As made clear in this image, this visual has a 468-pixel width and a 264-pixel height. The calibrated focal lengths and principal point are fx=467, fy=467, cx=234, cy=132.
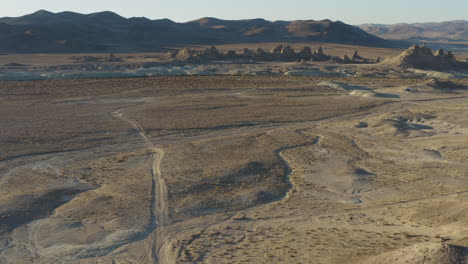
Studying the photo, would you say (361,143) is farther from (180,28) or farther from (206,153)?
(180,28)

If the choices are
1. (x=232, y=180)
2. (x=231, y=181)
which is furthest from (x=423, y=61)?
(x=231, y=181)

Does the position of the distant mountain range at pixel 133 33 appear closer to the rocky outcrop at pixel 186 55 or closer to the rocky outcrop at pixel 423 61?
the rocky outcrop at pixel 186 55

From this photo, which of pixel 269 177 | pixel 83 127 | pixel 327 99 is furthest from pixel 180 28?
pixel 269 177

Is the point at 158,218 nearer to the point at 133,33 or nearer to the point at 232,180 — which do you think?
the point at 232,180

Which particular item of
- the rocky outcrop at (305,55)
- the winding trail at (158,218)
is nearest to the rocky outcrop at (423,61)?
the rocky outcrop at (305,55)

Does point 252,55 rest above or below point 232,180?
above

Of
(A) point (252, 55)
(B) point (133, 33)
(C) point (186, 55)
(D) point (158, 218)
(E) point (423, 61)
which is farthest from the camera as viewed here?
(B) point (133, 33)
